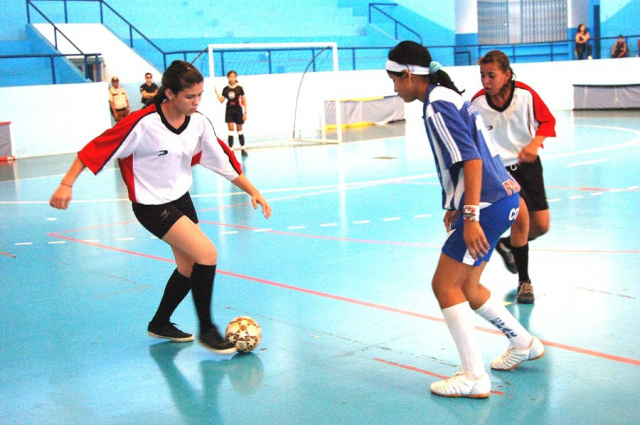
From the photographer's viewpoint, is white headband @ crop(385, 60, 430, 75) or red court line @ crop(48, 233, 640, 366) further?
red court line @ crop(48, 233, 640, 366)

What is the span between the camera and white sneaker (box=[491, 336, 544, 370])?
4320 mm

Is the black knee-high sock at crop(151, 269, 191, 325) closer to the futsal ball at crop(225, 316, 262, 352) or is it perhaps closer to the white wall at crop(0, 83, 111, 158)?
the futsal ball at crop(225, 316, 262, 352)

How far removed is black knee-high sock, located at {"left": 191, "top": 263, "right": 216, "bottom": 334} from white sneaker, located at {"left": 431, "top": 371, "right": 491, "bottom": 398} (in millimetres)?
1602

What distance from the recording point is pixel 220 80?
2377 cm

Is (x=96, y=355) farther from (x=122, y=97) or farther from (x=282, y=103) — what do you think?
(x=282, y=103)

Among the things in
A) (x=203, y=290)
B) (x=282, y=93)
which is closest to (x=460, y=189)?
(x=203, y=290)

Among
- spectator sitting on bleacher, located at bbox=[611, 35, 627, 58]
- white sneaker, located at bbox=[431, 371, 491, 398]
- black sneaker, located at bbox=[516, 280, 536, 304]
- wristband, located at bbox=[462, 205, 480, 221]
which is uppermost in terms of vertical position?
spectator sitting on bleacher, located at bbox=[611, 35, 627, 58]

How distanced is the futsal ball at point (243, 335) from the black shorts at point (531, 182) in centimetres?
241

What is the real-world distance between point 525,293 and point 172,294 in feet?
8.28

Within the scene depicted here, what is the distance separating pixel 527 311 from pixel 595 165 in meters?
8.41

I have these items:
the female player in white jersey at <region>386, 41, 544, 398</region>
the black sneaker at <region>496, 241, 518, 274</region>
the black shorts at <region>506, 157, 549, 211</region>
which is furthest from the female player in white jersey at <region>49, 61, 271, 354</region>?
the black sneaker at <region>496, 241, 518, 274</region>

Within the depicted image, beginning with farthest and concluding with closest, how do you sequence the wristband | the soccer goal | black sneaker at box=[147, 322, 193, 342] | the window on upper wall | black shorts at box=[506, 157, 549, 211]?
1. the window on upper wall
2. the soccer goal
3. black shorts at box=[506, 157, 549, 211]
4. black sneaker at box=[147, 322, 193, 342]
5. the wristband

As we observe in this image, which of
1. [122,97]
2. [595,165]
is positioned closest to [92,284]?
[595,165]

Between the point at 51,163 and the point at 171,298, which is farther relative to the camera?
the point at 51,163
